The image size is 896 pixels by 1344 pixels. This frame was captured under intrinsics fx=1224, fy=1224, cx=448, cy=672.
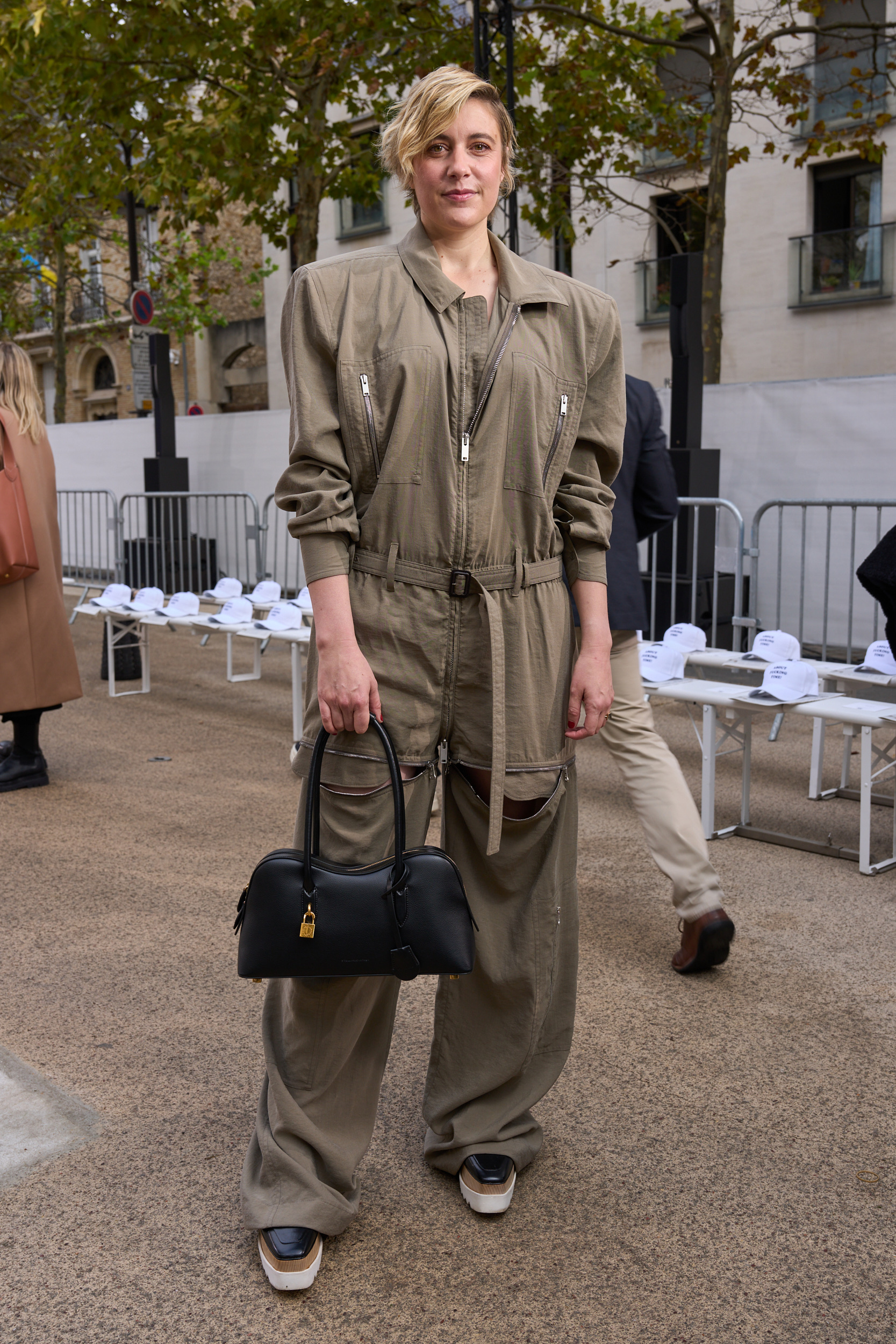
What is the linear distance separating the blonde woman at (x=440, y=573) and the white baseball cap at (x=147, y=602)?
6451 mm

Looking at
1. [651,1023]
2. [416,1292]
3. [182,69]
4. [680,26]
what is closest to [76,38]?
[182,69]

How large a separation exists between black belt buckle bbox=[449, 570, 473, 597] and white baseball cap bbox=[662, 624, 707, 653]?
13.4 feet

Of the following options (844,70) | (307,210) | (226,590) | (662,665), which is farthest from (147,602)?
(844,70)

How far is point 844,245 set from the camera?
765 inches

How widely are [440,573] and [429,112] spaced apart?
824 millimetres

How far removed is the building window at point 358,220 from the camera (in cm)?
2575

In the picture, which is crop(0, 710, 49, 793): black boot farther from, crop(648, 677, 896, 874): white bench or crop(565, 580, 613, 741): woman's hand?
crop(565, 580, 613, 741): woman's hand

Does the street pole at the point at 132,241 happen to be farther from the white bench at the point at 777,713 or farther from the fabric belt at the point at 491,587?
the fabric belt at the point at 491,587

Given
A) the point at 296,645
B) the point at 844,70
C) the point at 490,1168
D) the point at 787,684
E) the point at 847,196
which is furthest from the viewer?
the point at 847,196

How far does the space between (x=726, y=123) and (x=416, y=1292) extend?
11023 millimetres

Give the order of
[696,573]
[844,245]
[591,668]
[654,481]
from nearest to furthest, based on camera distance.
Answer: [591,668] < [654,481] < [696,573] < [844,245]

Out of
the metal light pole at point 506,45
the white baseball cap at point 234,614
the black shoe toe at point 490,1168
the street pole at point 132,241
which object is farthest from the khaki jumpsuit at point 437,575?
the street pole at point 132,241

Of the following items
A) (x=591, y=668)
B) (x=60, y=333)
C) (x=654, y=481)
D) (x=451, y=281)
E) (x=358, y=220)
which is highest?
(x=358, y=220)

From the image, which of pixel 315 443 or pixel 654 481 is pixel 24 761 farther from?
pixel 315 443
